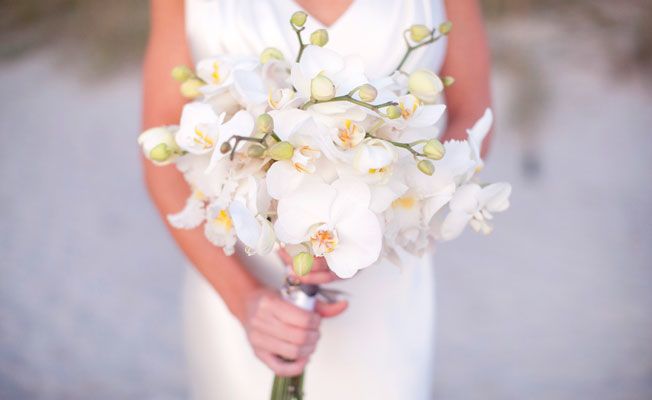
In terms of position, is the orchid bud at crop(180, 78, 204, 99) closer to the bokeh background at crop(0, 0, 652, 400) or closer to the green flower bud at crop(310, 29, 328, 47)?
the green flower bud at crop(310, 29, 328, 47)

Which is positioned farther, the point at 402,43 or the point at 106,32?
the point at 106,32

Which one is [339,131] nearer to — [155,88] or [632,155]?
[155,88]

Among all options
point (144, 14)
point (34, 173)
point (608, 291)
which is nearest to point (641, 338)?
point (608, 291)

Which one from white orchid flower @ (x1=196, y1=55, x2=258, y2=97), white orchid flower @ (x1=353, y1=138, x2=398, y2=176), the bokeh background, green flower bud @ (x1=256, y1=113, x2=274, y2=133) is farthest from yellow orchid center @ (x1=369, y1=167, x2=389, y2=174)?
the bokeh background

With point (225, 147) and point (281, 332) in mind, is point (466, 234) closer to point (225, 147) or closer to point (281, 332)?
point (281, 332)

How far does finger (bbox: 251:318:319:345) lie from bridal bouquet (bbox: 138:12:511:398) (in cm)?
23

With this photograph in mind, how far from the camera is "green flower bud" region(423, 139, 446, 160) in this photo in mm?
774

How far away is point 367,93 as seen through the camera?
0.76 meters

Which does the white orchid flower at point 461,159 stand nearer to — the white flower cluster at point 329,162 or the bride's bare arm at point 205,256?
the white flower cluster at point 329,162

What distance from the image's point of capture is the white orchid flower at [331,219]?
2.55 ft

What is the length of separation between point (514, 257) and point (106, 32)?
349cm

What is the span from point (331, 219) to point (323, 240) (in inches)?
1.1

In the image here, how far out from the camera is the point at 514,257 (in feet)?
→ 11.4

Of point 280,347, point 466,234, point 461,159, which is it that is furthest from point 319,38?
point 466,234
